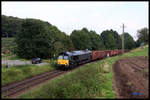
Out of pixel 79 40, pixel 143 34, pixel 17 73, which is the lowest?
pixel 17 73

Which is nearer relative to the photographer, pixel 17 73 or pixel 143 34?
pixel 17 73

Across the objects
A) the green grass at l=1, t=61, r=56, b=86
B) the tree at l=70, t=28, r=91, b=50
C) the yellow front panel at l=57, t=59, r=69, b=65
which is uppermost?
the tree at l=70, t=28, r=91, b=50

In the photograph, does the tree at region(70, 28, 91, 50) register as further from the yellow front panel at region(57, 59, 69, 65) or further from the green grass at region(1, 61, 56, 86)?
the green grass at region(1, 61, 56, 86)

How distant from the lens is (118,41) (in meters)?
119

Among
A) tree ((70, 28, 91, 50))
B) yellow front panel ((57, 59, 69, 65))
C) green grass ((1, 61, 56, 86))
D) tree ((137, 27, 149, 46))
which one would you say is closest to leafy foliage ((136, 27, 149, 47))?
tree ((137, 27, 149, 46))

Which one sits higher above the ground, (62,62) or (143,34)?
(143,34)

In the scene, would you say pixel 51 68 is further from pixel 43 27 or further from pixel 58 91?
pixel 43 27

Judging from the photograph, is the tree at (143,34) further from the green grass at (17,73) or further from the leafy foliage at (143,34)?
the green grass at (17,73)

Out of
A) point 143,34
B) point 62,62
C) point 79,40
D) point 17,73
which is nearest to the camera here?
point 17,73

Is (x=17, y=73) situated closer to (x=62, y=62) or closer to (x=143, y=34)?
(x=62, y=62)

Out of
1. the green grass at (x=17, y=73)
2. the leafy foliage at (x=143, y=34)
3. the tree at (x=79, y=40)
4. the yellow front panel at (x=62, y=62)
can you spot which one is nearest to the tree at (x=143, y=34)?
the leafy foliage at (x=143, y=34)

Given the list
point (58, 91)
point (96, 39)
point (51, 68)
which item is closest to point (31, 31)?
point (51, 68)

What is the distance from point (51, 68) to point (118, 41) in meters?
98.9

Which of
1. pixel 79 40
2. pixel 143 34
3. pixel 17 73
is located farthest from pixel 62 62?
pixel 143 34
